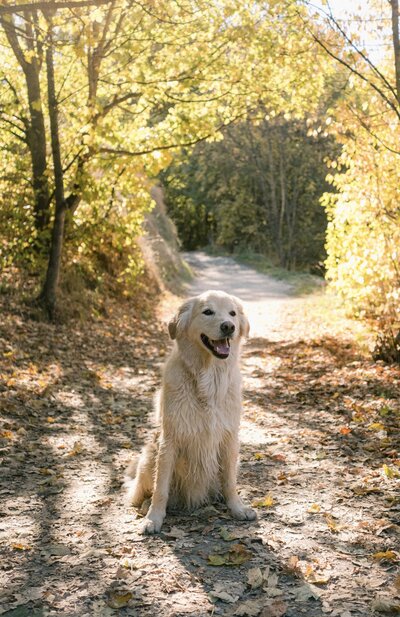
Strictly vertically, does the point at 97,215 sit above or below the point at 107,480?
above

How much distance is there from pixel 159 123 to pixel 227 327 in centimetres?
916

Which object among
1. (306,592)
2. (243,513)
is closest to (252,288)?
(243,513)

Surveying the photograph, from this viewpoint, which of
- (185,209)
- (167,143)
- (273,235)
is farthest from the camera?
(185,209)

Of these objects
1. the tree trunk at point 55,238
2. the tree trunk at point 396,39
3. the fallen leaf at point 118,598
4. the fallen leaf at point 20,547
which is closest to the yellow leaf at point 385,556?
the fallen leaf at point 118,598

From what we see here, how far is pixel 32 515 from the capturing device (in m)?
4.56

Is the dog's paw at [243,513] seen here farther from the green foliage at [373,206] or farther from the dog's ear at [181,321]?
the green foliage at [373,206]

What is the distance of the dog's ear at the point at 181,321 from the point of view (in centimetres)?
433

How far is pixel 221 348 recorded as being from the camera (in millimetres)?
4184

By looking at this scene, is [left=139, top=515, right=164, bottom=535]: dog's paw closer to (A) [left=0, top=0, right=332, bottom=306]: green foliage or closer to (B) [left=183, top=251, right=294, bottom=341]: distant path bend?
(B) [left=183, top=251, right=294, bottom=341]: distant path bend

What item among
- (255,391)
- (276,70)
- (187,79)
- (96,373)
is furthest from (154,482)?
(276,70)

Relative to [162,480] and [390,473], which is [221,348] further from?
[390,473]

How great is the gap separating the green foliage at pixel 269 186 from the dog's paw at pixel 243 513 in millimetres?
26303

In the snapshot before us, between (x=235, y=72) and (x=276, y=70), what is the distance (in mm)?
1245

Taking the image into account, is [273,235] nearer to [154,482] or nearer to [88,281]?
[88,281]
